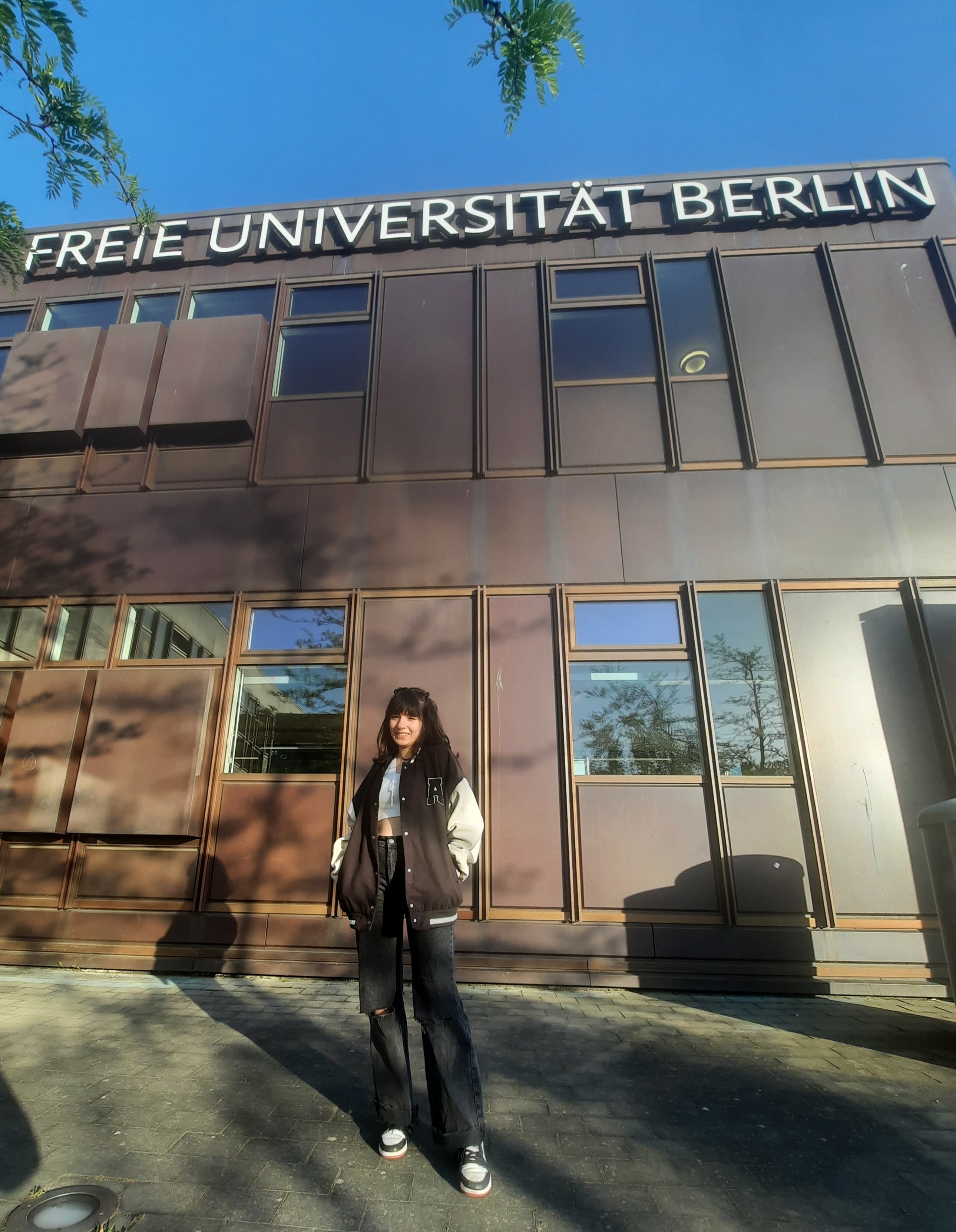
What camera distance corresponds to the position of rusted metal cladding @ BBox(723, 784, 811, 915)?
568 centimetres

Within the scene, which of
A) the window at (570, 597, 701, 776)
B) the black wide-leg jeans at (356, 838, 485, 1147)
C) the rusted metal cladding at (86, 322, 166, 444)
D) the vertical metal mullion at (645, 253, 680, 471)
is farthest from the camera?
the rusted metal cladding at (86, 322, 166, 444)

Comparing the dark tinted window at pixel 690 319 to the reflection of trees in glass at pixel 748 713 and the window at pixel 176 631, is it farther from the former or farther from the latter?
the window at pixel 176 631

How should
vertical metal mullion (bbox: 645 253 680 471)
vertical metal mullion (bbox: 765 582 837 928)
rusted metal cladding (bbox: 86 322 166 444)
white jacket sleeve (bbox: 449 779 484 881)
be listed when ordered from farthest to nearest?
rusted metal cladding (bbox: 86 322 166 444), vertical metal mullion (bbox: 645 253 680 471), vertical metal mullion (bbox: 765 582 837 928), white jacket sleeve (bbox: 449 779 484 881)

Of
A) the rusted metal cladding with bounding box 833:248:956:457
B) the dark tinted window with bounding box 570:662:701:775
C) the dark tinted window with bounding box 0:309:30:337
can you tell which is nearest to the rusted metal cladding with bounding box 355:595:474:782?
the dark tinted window with bounding box 570:662:701:775

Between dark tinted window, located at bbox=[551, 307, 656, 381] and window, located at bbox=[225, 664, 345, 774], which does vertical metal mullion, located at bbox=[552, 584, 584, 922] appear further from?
dark tinted window, located at bbox=[551, 307, 656, 381]

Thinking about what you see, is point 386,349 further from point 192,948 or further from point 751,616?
point 192,948

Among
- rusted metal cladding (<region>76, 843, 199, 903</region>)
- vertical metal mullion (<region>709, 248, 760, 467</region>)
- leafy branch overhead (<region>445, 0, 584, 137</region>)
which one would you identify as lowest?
rusted metal cladding (<region>76, 843, 199, 903</region>)

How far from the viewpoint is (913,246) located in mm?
7984

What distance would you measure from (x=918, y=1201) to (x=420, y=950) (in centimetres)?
212

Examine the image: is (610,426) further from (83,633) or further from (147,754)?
(83,633)

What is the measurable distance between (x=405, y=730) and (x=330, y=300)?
755 cm

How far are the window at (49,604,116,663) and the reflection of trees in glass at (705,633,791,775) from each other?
677 centimetres

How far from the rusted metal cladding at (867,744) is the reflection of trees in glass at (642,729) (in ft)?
3.90

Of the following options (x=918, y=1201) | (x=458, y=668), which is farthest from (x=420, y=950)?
(x=458, y=668)
